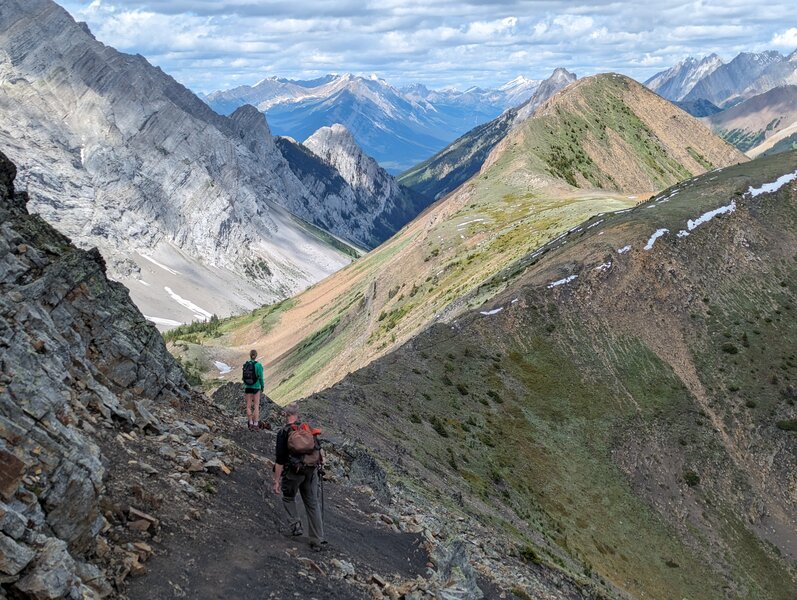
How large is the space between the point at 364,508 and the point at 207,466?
23.2ft

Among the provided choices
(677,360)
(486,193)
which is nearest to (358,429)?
(677,360)

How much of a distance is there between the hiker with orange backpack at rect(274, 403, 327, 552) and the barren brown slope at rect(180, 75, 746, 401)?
5549 cm

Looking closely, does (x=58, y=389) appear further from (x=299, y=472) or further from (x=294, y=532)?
(x=294, y=532)

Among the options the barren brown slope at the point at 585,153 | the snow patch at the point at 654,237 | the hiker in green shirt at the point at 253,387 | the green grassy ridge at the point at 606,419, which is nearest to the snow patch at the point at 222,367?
the barren brown slope at the point at 585,153

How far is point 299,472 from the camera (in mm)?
18906

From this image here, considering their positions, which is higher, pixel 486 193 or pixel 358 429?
pixel 486 193

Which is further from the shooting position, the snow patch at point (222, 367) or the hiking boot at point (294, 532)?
the snow patch at point (222, 367)

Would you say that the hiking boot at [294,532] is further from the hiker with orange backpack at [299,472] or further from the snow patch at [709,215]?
the snow patch at [709,215]

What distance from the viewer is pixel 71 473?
15188 millimetres

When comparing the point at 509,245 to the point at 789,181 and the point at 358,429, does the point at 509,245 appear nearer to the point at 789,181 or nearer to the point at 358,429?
the point at 789,181

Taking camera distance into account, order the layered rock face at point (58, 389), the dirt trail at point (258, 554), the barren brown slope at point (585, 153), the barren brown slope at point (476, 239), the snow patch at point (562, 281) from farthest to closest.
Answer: the barren brown slope at point (585, 153), the barren brown slope at point (476, 239), the snow patch at point (562, 281), the dirt trail at point (258, 554), the layered rock face at point (58, 389)

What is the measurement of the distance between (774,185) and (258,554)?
86.0 metres

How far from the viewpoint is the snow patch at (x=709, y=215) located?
77.3 m

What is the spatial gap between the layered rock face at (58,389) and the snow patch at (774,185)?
7818cm
